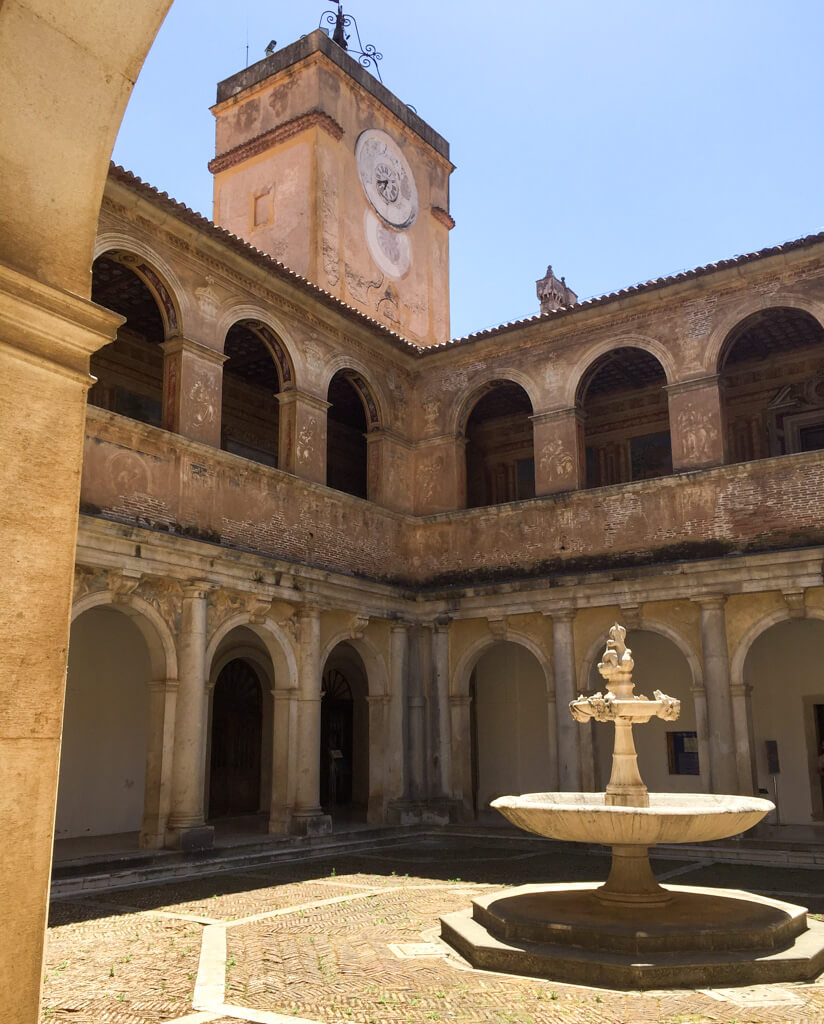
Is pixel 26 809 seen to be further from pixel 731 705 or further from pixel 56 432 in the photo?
pixel 731 705

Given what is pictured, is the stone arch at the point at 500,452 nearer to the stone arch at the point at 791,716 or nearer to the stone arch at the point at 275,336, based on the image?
the stone arch at the point at 275,336

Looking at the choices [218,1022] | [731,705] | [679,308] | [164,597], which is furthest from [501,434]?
[218,1022]

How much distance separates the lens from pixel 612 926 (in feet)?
20.8

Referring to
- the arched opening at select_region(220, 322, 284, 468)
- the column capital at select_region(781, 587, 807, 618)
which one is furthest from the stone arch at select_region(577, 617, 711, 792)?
the arched opening at select_region(220, 322, 284, 468)

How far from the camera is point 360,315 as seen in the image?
1520 centimetres

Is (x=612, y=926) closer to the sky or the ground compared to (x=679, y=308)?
closer to the ground

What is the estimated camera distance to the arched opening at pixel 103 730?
1352 centimetres

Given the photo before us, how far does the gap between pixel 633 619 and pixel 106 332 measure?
1142 cm

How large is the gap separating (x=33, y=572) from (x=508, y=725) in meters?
15.8

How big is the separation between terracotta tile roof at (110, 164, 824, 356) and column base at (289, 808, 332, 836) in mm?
7268

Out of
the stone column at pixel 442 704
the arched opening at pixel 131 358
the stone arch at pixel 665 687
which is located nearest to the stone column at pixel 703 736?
the stone arch at pixel 665 687

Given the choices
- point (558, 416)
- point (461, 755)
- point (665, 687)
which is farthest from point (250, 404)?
point (665, 687)

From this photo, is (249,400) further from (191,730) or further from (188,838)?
(188,838)

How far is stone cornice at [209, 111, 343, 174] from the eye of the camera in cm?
2031
